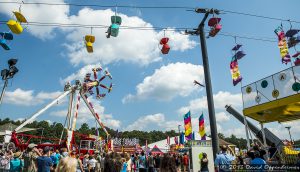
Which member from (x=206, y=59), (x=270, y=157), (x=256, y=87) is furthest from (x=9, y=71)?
(x=270, y=157)

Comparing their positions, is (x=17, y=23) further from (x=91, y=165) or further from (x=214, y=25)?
(x=91, y=165)

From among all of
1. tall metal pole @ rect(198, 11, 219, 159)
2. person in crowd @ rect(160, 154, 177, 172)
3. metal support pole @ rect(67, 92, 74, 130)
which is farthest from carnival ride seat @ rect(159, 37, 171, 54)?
metal support pole @ rect(67, 92, 74, 130)

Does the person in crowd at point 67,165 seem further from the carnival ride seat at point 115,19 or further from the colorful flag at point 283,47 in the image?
the colorful flag at point 283,47

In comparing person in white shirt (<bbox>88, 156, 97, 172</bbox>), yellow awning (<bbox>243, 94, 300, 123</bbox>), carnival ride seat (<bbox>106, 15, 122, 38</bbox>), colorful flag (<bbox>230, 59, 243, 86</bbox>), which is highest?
carnival ride seat (<bbox>106, 15, 122, 38</bbox>)

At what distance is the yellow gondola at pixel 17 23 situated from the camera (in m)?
9.20

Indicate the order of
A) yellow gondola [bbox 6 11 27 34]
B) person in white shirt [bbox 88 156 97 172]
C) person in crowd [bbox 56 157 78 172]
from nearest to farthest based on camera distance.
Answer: person in crowd [bbox 56 157 78 172] < yellow gondola [bbox 6 11 27 34] < person in white shirt [bbox 88 156 97 172]

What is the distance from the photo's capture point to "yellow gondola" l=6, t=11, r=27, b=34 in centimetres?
920

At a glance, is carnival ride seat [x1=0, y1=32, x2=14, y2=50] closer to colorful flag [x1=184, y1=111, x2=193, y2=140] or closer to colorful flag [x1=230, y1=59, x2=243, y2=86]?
Result: colorful flag [x1=230, y1=59, x2=243, y2=86]

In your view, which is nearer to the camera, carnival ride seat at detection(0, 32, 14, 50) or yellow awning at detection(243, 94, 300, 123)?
carnival ride seat at detection(0, 32, 14, 50)

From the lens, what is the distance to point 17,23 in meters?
9.31

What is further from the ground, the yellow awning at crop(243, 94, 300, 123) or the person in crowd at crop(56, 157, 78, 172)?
the yellow awning at crop(243, 94, 300, 123)

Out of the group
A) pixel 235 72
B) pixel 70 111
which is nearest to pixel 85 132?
pixel 70 111

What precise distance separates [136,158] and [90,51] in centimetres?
1172

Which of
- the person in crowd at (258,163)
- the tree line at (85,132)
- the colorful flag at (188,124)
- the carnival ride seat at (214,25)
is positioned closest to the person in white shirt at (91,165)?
the colorful flag at (188,124)
